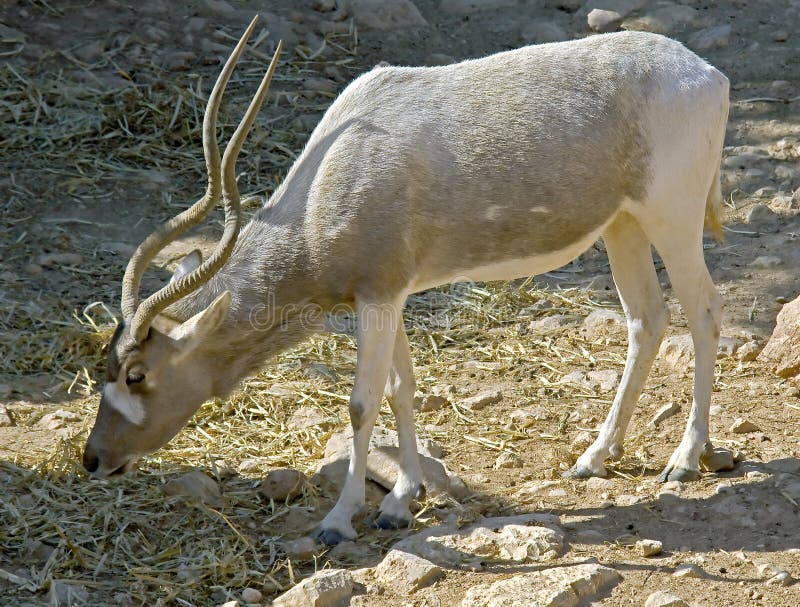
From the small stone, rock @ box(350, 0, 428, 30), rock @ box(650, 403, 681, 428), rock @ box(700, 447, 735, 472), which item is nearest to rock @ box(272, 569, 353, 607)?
rock @ box(700, 447, 735, 472)

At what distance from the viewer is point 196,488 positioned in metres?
5.79

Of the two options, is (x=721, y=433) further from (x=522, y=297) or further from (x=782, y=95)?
(x=782, y=95)

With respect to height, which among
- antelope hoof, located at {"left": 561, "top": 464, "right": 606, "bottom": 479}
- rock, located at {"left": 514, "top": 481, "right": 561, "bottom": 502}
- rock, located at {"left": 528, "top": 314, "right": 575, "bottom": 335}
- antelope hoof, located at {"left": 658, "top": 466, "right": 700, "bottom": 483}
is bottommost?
rock, located at {"left": 528, "top": 314, "right": 575, "bottom": 335}

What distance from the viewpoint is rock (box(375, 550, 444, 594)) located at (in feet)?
16.3

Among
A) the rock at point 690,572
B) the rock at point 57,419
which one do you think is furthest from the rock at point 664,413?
the rock at point 57,419

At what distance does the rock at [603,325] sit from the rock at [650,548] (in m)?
2.77

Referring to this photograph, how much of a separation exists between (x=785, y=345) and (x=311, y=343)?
3.00m

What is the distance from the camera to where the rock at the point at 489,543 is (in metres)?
5.17

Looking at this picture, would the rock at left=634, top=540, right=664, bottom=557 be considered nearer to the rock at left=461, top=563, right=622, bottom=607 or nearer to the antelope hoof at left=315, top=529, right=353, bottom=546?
the rock at left=461, top=563, right=622, bottom=607

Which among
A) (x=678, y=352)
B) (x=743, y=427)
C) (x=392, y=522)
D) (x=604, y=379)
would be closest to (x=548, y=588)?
(x=392, y=522)

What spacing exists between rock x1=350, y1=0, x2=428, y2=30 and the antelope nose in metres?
7.04

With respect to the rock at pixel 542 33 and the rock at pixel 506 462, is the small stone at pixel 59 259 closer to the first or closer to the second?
the rock at pixel 506 462

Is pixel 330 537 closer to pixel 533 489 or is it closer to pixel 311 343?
pixel 533 489

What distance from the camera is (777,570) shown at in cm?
498
